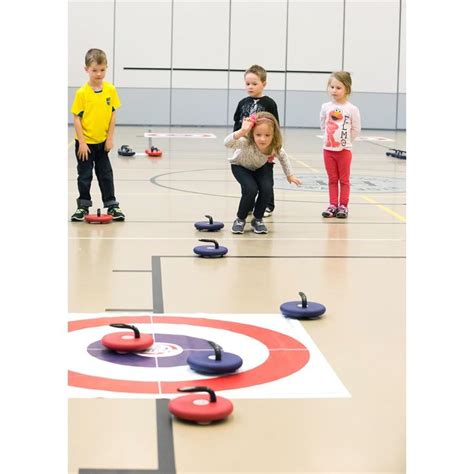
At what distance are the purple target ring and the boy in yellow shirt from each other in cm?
354

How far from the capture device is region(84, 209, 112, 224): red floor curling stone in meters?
7.47

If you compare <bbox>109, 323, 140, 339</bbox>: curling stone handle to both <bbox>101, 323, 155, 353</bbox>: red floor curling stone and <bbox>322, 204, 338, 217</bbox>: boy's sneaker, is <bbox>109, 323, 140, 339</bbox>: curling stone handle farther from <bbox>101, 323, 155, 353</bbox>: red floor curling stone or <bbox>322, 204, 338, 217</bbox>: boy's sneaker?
<bbox>322, 204, 338, 217</bbox>: boy's sneaker

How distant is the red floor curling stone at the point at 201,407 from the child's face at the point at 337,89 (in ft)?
16.9

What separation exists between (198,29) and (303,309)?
15.7 meters

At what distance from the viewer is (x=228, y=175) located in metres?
11.4

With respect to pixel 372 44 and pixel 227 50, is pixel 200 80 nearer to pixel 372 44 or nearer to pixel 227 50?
pixel 227 50

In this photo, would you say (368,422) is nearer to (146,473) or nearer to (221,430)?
(221,430)

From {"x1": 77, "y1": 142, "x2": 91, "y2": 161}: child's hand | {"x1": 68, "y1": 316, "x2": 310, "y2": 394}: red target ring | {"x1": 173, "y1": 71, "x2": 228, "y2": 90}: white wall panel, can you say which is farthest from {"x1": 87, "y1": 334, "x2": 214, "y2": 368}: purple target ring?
{"x1": 173, "y1": 71, "x2": 228, "y2": 90}: white wall panel

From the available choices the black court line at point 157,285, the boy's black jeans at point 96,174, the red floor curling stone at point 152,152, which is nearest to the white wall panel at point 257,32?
the red floor curling stone at point 152,152

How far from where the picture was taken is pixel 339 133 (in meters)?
8.10

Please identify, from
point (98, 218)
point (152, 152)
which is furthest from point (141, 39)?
point (98, 218)

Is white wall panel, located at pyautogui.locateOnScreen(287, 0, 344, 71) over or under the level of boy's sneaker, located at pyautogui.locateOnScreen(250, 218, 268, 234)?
over

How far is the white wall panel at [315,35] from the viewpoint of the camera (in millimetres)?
19719
